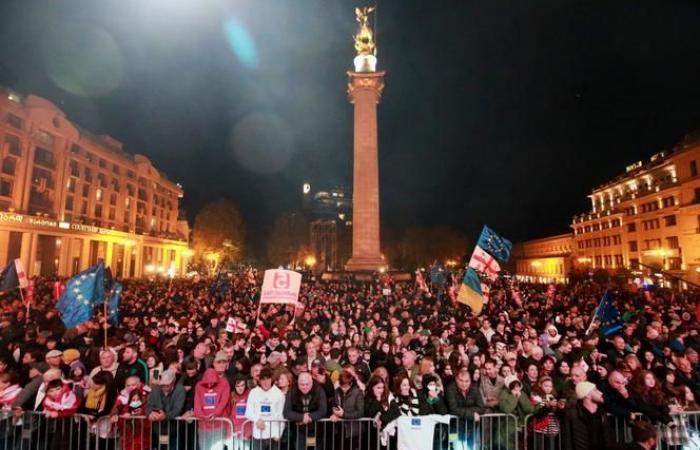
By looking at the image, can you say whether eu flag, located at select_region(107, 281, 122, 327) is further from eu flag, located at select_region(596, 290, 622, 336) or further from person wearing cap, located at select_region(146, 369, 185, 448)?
eu flag, located at select_region(596, 290, 622, 336)

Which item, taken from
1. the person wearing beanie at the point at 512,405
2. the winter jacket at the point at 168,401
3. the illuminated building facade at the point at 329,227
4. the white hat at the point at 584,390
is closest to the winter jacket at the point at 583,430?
the white hat at the point at 584,390

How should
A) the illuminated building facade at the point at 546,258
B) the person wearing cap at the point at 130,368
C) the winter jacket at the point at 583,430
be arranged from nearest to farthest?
the winter jacket at the point at 583,430
the person wearing cap at the point at 130,368
the illuminated building facade at the point at 546,258

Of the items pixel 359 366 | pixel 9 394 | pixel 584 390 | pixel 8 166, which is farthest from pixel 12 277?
pixel 8 166

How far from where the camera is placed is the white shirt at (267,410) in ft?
19.4

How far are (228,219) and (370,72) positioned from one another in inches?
1431

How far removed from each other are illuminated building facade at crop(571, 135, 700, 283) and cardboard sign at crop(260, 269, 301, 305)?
45509mm

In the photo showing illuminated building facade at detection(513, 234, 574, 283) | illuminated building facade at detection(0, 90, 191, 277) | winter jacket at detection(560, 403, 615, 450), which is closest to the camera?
winter jacket at detection(560, 403, 615, 450)

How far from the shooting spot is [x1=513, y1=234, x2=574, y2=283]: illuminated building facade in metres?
74.6

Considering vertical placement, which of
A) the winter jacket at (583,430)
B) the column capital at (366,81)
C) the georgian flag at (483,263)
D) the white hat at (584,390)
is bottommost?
the winter jacket at (583,430)

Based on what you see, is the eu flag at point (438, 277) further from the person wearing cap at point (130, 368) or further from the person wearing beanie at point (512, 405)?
the person wearing cap at point (130, 368)

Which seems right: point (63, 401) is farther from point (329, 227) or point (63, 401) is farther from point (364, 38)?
point (329, 227)

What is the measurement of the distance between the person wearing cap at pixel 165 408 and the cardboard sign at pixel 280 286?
15.9 feet

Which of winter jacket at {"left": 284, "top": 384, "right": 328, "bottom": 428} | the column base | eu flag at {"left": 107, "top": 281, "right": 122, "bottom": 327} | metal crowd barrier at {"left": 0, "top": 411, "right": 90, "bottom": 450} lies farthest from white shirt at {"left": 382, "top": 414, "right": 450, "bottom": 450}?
the column base

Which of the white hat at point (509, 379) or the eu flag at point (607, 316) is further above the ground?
the eu flag at point (607, 316)
